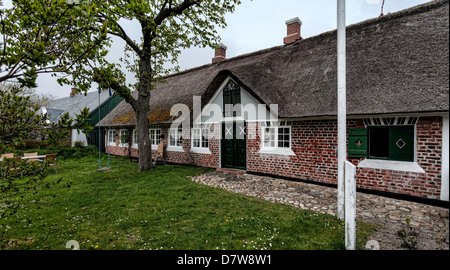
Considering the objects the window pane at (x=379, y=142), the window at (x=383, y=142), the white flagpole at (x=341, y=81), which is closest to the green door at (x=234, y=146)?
the window at (x=383, y=142)

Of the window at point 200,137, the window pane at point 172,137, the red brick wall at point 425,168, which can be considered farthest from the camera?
the window pane at point 172,137

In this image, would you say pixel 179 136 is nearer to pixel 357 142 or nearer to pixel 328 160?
pixel 328 160

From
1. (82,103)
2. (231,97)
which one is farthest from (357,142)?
(82,103)

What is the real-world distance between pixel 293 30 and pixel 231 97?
550 centimetres

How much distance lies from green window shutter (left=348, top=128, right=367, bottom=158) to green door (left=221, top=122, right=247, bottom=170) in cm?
404

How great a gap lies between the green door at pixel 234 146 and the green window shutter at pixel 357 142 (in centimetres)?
404

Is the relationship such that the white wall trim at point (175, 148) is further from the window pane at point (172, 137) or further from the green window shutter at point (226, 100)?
the green window shutter at point (226, 100)

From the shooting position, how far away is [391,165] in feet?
18.8

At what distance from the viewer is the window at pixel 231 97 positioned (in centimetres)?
895

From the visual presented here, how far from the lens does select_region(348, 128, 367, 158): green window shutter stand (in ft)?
19.6

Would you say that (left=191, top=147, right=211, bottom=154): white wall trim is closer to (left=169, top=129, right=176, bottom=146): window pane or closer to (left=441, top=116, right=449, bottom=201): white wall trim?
(left=169, top=129, right=176, bottom=146): window pane

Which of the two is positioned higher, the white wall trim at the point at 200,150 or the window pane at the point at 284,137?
the window pane at the point at 284,137

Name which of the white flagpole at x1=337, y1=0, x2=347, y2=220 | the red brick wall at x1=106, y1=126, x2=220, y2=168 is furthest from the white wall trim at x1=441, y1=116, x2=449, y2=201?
the red brick wall at x1=106, y1=126, x2=220, y2=168

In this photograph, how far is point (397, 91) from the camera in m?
5.43
